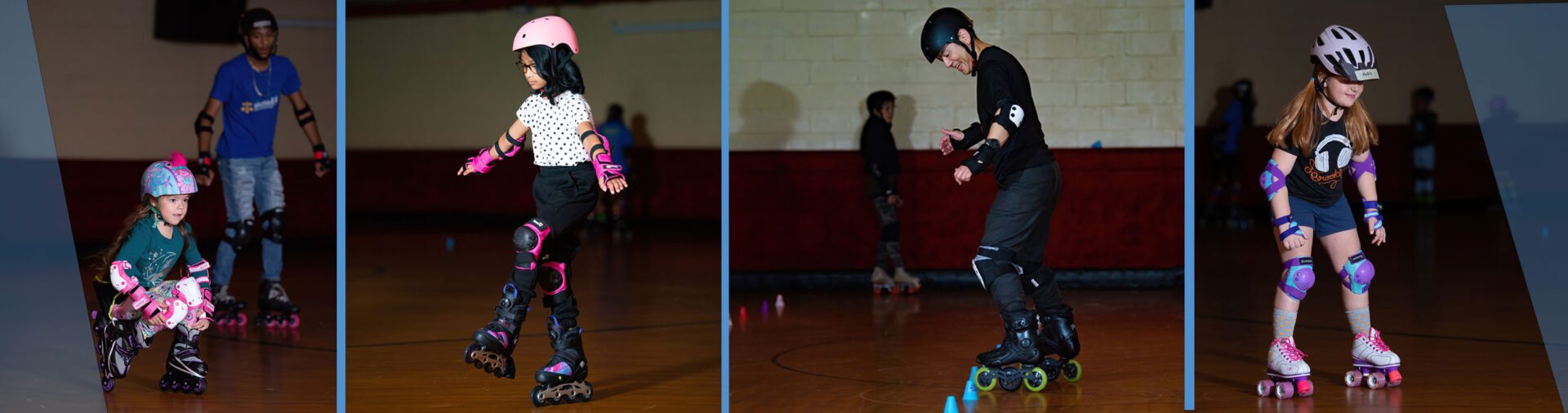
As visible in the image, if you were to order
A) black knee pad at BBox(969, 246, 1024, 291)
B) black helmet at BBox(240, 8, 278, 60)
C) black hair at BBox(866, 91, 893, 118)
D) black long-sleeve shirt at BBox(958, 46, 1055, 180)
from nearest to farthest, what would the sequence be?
black long-sleeve shirt at BBox(958, 46, 1055, 180) < black knee pad at BBox(969, 246, 1024, 291) < black helmet at BBox(240, 8, 278, 60) < black hair at BBox(866, 91, 893, 118)

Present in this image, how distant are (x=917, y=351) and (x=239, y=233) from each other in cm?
297

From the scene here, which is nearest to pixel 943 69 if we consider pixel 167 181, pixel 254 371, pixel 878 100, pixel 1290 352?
pixel 878 100

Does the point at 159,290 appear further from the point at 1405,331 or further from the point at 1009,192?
the point at 1405,331

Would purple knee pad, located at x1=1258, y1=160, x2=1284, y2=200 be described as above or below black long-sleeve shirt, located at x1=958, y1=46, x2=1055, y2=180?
below

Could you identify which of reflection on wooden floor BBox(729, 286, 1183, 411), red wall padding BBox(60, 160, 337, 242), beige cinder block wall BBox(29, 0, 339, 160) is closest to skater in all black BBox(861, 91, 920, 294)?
reflection on wooden floor BBox(729, 286, 1183, 411)

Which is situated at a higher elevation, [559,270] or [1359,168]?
[1359,168]

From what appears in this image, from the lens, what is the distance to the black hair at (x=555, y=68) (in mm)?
4281

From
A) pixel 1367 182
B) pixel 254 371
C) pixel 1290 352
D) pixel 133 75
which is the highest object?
pixel 133 75

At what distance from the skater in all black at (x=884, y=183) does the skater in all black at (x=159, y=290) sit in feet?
12.1

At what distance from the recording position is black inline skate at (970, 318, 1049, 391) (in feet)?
15.0

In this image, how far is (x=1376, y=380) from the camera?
4527 millimetres

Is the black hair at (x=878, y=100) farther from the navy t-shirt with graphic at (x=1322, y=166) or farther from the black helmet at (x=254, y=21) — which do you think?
the navy t-shirt with graphic at (x=1322, y=166)

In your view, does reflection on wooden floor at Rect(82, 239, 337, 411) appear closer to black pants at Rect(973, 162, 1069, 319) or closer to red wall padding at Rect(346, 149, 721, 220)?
black pants at Rect(973, 162, 1069, 319)

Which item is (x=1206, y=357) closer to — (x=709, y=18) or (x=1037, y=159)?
(x=1037, y=159)
